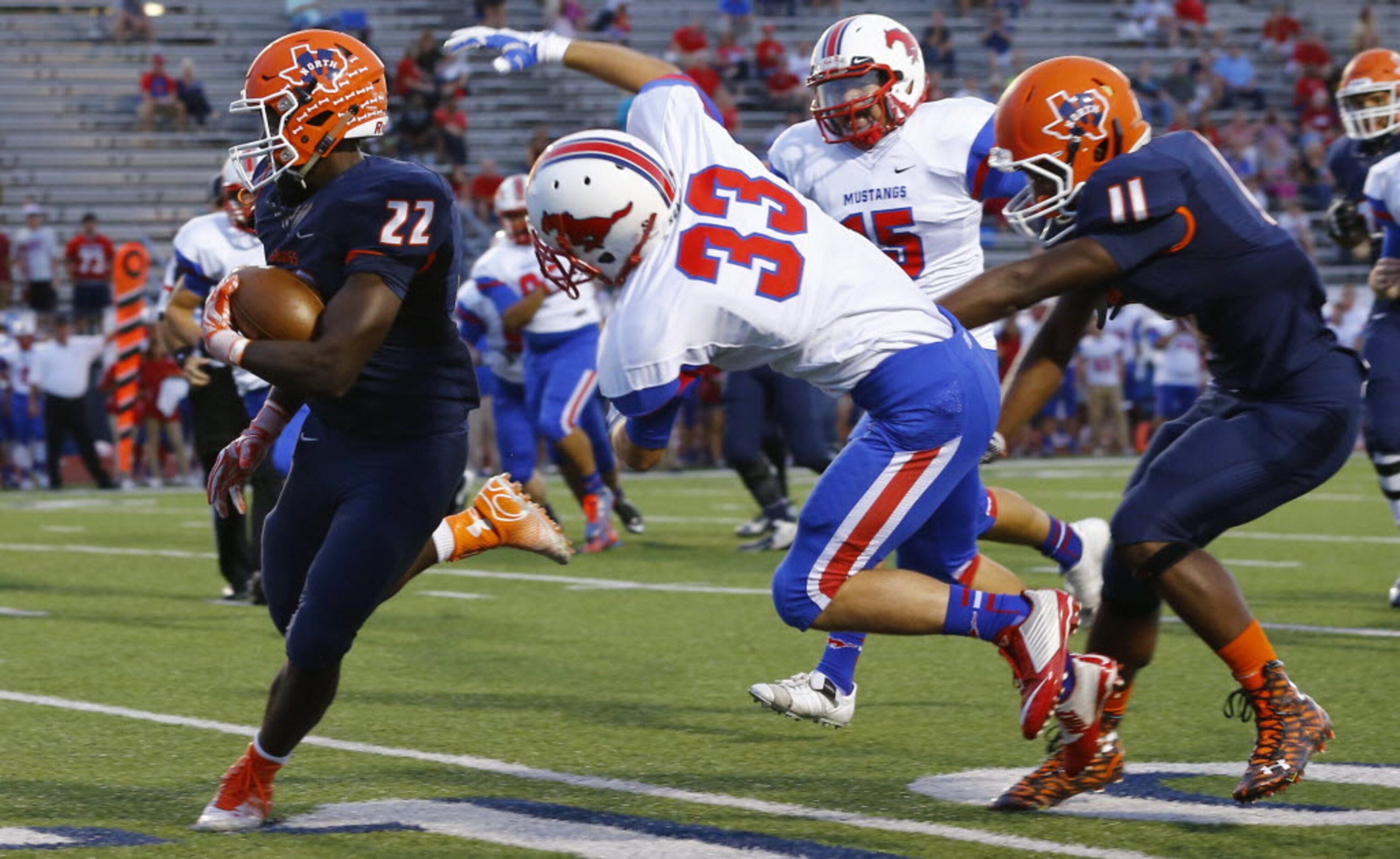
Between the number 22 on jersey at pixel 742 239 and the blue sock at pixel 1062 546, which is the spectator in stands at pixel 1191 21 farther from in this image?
the number 22 on jersey at pixel 742 239

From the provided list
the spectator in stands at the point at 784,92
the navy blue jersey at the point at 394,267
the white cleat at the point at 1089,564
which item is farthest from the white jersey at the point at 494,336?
the spectator in stands at the point at 784,92

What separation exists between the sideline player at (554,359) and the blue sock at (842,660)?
5298mm

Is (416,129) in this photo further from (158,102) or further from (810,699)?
(810,699)

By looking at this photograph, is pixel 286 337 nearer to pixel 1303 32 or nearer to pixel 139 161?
pixel 139 161

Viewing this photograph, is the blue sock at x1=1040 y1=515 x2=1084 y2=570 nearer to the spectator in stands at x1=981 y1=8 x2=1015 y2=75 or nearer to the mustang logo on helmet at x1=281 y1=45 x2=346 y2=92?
the mustang logo on helmet at x1=281 y1=45 x2=346 y2=92

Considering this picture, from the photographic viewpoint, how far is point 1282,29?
25.7 metres

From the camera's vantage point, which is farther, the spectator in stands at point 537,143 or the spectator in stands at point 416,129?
the spectator in stands at point 416,129

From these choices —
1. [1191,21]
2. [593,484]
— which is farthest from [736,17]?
[593,484]

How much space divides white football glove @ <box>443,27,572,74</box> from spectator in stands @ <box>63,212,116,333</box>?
13108 mm

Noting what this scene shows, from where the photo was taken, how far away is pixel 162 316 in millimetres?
8391

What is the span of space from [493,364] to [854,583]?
7069 mm

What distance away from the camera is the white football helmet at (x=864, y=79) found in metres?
6.12

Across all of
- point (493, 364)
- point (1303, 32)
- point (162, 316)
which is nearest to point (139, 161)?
point (493, 364)

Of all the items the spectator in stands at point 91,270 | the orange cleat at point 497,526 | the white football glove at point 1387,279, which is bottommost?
the spectator in stands at point 91,270
